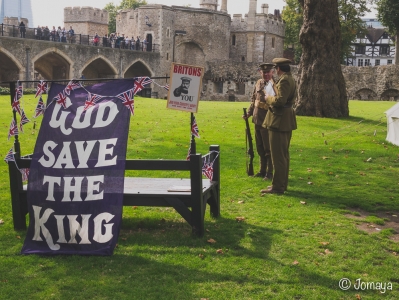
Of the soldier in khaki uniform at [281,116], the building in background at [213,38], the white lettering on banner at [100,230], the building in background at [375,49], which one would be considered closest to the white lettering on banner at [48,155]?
the white lettering on banner at [100,230]

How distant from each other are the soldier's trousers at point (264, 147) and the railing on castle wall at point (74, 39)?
36.7 m

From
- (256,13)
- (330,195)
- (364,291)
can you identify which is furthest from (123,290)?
(256,13)

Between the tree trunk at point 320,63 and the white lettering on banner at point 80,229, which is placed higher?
the tree trunk at point 320,63

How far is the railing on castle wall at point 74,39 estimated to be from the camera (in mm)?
44916

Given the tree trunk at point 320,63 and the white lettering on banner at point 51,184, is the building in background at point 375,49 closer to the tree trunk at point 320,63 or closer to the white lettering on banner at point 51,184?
the tree trunk at point 320,63

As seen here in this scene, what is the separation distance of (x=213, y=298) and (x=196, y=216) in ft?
5.58

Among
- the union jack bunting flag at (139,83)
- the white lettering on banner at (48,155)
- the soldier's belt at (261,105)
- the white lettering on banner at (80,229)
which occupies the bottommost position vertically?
the white lettering on banner at (80,229)

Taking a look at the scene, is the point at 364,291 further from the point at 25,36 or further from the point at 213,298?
the point at 25,36

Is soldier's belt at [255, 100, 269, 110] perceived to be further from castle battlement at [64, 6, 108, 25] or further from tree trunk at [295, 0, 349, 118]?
castle battlement at [64, 6, 108, 25]

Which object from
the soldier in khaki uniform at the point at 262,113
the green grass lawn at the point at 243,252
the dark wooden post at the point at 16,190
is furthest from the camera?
the soldier in khaki uniform at the point at 262,113

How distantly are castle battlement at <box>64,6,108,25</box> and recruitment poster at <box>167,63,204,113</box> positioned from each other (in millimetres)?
61061

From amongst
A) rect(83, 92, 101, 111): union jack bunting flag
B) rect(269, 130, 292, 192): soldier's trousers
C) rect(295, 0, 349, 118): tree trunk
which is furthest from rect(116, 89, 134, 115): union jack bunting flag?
rect(295, 0, 349, 118): tree trunk

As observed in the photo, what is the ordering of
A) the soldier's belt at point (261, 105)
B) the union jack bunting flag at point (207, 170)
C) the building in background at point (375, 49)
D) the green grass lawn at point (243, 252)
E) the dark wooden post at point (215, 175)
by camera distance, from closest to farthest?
the green grass lawn at point (243, 252), the union jack bunting flag at point (207, 170), the dark wooden post at point (215, 175), the soldier's belt at point (261, 105), the building in background at point (375, 49)

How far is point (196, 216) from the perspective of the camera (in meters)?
6.99
